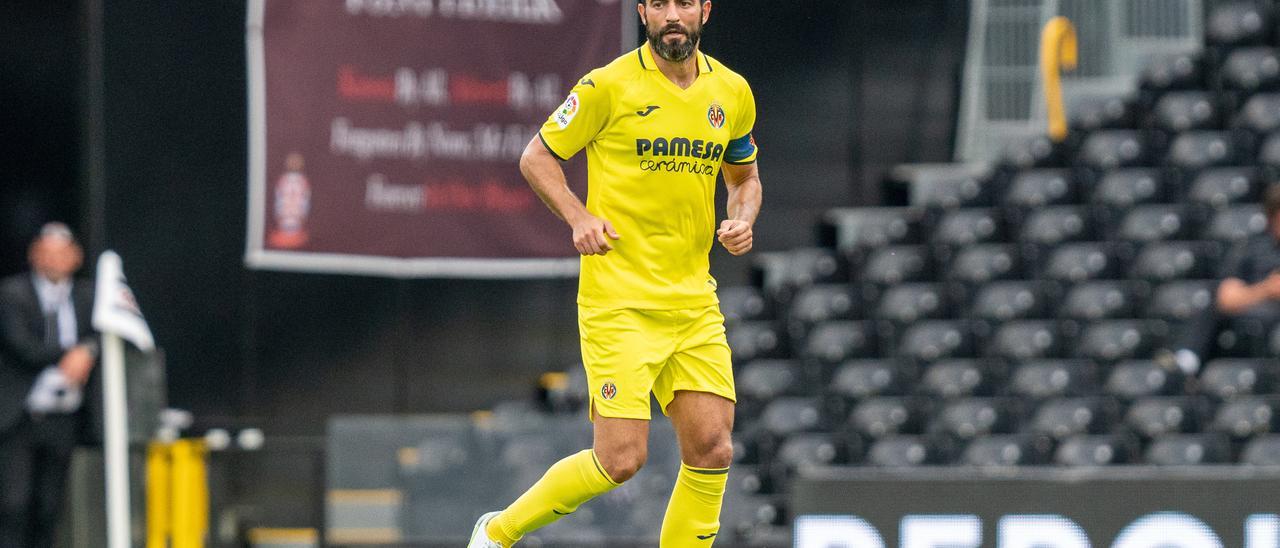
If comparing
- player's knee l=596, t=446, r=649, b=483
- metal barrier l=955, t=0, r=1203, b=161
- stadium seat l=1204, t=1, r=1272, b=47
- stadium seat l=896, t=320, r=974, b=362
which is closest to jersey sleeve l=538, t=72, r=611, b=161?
player's knee l=596, t=446, r=649, b=483

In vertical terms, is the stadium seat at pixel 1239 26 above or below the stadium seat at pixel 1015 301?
above

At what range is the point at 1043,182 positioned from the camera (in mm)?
12609

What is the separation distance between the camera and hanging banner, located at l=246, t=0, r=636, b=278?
480 inches

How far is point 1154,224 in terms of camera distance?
11938mm

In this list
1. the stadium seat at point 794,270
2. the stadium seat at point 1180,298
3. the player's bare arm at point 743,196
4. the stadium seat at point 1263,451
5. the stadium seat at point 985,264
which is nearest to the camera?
the player's bare arm at point 743,196

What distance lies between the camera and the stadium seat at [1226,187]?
11.8m

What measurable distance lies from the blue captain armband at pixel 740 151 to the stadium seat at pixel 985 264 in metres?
6.35

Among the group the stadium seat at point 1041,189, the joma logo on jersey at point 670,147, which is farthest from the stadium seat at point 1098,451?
the joma logo on jersey at point 670,147

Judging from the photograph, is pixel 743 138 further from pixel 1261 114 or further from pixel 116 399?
pixel 1261 114

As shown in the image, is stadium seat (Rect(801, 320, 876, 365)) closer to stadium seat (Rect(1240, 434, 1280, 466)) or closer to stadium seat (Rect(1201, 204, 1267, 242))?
stadium seat (Rect(1201, 204, 1267, 242))

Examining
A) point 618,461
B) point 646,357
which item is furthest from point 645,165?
point 618,461

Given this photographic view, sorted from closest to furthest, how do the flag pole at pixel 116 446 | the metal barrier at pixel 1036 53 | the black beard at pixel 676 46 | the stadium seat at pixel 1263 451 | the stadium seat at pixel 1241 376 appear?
1. the black beard at pixel 676 46
2. the flag pole at pixel 116 446
3. the stadium seat at pixel 1263 451
4. the stadium seat at pixel 1241 376
5. the metal barrier at pixel 1036 53

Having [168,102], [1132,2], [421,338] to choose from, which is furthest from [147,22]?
[1132,2]

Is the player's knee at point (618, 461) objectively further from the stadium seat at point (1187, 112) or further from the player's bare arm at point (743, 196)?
the stadium seat at point (1187, 112)
